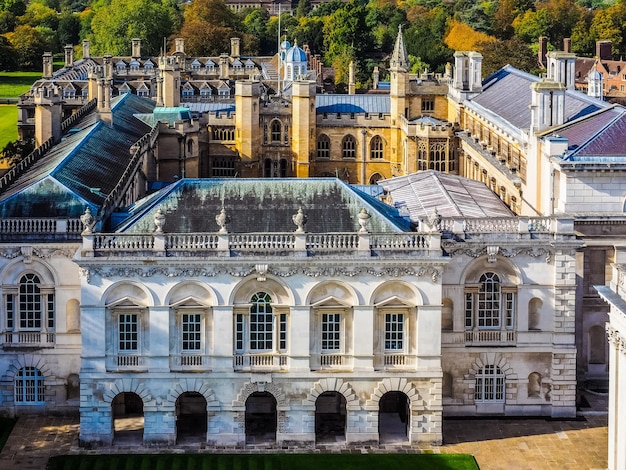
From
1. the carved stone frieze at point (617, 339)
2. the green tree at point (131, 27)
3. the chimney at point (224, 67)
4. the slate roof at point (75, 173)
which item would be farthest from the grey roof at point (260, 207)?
the green tree at point (131, 27)

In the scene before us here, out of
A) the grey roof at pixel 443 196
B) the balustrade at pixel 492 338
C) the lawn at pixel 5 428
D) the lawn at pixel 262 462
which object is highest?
the grey roof at pixel 443 196

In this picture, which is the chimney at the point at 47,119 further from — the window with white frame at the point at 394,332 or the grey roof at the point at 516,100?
the window with white frame at the point at 394,332

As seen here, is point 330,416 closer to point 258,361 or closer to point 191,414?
point 258,361

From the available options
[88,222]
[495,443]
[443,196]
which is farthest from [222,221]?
[443,196]

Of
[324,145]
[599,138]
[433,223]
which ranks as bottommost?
[433,223]

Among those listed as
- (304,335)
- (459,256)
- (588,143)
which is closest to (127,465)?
(304,335)

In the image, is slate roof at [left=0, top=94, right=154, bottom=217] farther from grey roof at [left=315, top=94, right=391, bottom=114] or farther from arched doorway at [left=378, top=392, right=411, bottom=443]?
grey roof at [left=315, top=94, right=391, bottom=114]
